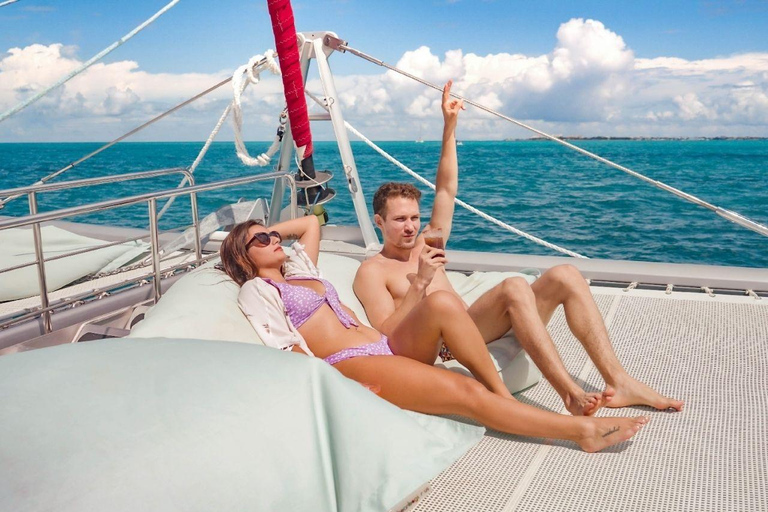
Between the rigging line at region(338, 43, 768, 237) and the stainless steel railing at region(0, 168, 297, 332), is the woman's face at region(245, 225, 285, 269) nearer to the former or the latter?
the stainless steel railing at region(0, 168, 297, 332)

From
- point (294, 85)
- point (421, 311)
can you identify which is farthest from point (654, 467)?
point (294, 85)

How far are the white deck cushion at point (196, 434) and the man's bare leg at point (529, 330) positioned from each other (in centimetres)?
60

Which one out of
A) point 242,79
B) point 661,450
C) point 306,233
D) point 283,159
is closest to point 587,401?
point 661,450

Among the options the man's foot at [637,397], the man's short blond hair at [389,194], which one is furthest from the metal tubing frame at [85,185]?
the man's foot at [637,397]

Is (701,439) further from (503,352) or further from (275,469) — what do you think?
(275,469)

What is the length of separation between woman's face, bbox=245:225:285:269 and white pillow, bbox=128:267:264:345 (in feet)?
0.45

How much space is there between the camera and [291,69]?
12.8 feet

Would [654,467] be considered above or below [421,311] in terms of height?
below

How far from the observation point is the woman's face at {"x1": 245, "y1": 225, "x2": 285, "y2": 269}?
2557 millimetres

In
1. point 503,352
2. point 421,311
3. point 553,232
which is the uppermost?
point 421,311

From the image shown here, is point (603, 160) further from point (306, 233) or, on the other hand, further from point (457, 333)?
point (457, 333)

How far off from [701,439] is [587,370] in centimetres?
66

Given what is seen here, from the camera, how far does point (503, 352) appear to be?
2498mm

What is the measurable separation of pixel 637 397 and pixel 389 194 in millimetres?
1192
